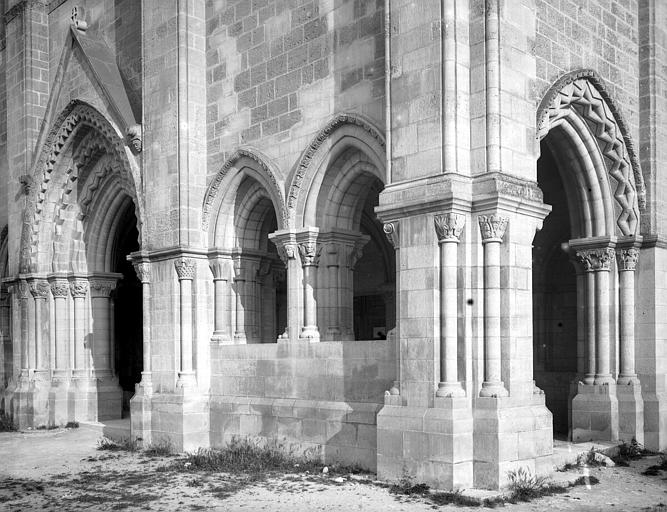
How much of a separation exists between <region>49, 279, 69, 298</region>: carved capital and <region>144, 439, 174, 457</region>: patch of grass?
528 cm

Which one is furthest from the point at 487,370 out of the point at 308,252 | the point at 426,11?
the point at 426,11

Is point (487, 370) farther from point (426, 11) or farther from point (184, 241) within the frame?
point (184, 241)

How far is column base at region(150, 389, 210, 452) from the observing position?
12.2 m

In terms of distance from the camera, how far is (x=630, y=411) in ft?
37.3

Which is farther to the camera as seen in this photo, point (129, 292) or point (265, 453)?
point (129, 292)

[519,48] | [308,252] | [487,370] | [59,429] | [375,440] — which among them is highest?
[519,48]

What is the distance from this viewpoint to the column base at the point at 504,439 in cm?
850

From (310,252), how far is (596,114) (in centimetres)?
453

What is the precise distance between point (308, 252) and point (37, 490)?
Result: 4.63 metres

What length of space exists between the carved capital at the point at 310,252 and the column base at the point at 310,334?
0.88m

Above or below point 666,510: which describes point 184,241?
above

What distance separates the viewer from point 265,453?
11102mm

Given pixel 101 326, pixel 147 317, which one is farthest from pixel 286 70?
pixel 101 326

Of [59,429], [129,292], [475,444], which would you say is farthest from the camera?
[129,292]
